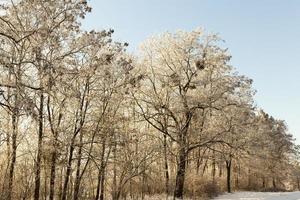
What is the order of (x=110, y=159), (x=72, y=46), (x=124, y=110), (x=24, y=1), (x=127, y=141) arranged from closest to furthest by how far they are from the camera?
(x=24, y=1), (x=72, y=46), (x=127, y=141), (x=110, y=159), (x=124, y=110)

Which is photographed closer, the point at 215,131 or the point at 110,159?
the point at 110,159

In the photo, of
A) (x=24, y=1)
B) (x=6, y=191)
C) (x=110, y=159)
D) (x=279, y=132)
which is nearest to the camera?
(x=24, y=1)

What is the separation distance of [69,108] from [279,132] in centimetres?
4234

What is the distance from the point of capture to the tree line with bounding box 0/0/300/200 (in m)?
18.8

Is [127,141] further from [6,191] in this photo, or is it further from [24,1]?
[24,1]

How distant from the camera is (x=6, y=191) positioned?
17312 mm

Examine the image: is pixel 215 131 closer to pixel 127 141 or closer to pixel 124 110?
pixel 124 110

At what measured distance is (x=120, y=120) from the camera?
22.8m

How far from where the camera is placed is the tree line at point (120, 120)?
1883 centimetres

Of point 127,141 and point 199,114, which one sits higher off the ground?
point 199,114

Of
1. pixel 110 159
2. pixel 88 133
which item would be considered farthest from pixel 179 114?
pixel 88 133

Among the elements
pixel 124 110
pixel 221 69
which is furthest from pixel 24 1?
pixel 221 69

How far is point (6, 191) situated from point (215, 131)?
53.8 ft

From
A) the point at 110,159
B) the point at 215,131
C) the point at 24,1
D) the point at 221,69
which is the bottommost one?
the point at 110,159
